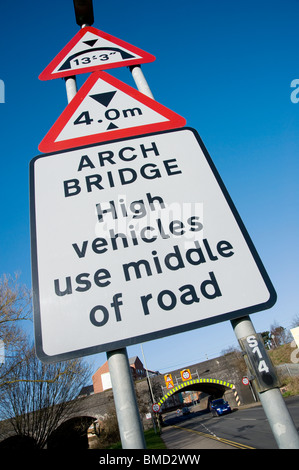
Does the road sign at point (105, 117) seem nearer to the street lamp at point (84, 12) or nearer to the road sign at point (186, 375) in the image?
the street lamp at point (84, 12)

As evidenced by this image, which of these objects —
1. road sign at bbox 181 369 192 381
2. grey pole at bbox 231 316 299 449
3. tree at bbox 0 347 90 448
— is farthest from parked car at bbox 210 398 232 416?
grey pole at bbox 231 316 299 449

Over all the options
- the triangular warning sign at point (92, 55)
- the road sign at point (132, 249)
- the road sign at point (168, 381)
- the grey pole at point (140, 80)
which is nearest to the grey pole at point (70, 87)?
the triangular warning sign at point (92, 55)

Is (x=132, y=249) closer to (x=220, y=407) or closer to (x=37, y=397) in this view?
(x=37, y=397)

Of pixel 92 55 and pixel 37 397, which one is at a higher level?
pixel 92 55

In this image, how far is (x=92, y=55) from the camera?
1952 millimetres

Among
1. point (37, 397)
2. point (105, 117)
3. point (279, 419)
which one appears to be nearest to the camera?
point (279, 419)

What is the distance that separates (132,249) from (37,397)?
11.7m

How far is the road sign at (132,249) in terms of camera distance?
905 millimetres

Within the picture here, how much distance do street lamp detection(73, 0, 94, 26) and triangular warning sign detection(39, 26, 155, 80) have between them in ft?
0.30

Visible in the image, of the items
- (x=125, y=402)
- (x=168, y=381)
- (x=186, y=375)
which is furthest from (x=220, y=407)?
(x=125, y=402)

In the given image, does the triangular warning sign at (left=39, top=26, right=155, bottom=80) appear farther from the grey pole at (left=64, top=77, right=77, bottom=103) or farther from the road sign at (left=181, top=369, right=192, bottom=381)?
the road sign at (left=181, top=369, right=192, bottom=381)
